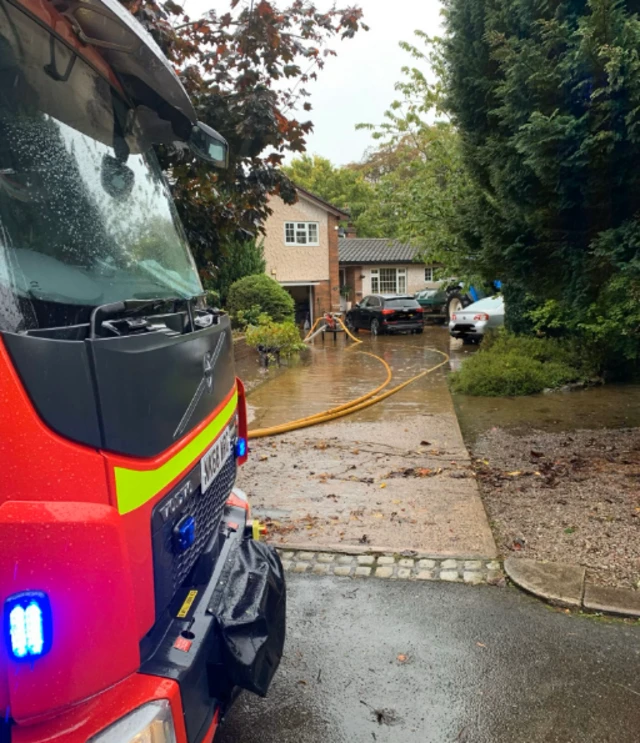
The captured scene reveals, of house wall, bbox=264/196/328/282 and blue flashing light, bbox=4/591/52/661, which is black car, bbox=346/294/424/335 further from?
blue flashing light, bbox=4/591/52/661

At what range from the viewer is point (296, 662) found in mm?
2965

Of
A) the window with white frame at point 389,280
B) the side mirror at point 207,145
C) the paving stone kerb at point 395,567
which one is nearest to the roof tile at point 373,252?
the window with white frame at point 389,280

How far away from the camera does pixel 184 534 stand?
1.81 meters

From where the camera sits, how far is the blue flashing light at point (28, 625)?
1263 mm

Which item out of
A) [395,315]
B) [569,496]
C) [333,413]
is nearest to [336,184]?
[395,315]

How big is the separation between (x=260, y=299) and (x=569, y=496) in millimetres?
13784

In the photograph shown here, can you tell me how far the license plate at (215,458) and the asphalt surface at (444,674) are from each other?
120 cm

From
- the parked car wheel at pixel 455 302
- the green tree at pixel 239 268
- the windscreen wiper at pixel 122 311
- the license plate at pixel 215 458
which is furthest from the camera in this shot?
the parked car wheel at pixel 455 302

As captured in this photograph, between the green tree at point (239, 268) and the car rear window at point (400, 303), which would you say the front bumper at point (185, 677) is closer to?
the green tree at point (239, 268)

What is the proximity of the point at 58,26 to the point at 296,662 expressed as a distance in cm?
289

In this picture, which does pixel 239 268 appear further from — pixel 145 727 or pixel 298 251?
pixel 145 727

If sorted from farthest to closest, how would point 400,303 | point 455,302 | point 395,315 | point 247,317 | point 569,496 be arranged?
point 455,302 → point 400,303 → point 395,315 → point 247,317 → point 569,496

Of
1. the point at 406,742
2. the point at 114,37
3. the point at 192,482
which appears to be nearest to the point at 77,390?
the point at 192,482

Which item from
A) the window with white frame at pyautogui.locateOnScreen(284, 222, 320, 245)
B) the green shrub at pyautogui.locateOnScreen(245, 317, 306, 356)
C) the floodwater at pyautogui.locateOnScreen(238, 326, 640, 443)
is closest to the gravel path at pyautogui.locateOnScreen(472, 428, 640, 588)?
the floodwater at pyautogui.locateOnScreen(238, 326, 640, 443)
